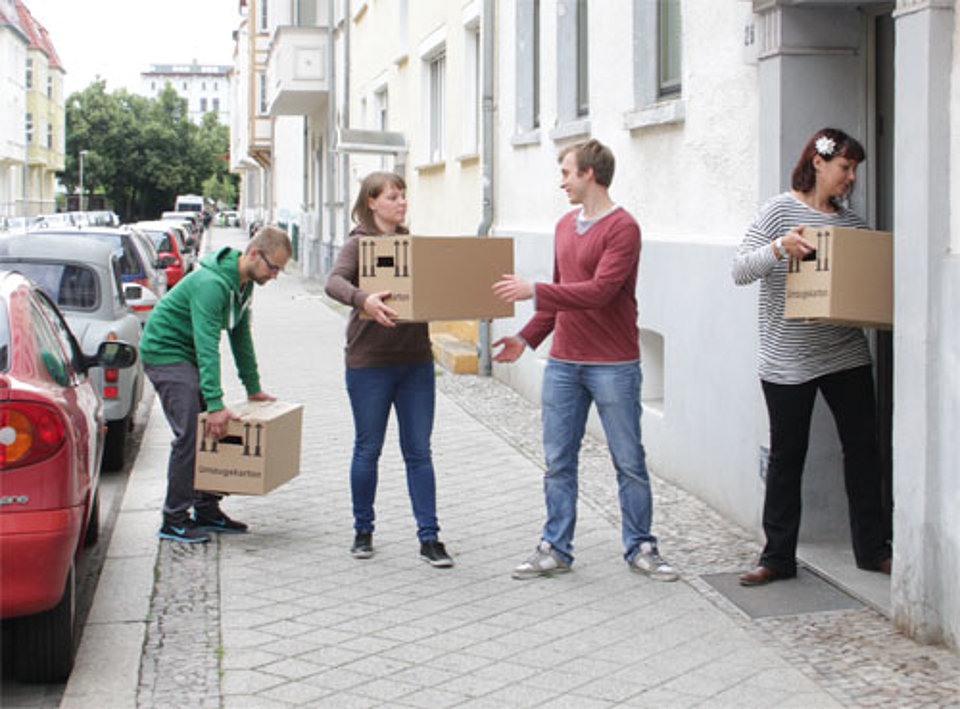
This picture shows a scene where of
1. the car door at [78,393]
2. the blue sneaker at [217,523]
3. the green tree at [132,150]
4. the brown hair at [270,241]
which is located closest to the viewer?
the car door at [78,393]

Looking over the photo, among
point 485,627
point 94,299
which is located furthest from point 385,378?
point 94,299

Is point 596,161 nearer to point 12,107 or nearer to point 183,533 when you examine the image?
point 183,533

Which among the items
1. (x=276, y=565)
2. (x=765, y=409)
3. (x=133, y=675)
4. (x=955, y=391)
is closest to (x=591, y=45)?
(x=765, y=409)

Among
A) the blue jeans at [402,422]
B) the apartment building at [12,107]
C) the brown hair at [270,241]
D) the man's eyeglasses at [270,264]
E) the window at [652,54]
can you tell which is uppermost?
the apartment building at [12,107]

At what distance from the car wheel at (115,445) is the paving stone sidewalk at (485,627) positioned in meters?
1.46

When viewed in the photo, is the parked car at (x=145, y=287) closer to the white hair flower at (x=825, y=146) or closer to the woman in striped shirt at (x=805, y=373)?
the woman in striped shirt at (x=805, y=373)

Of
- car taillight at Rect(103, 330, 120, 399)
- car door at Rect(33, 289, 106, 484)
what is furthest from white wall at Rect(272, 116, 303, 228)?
car door at Rect(33, 289, 106, 484)

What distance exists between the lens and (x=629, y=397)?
6148 mm

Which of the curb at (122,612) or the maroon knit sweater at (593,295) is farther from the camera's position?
the maroon knit sweater at (593,295)

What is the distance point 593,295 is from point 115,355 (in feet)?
7.47

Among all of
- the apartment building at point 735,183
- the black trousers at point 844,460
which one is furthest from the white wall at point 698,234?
the black trousers at point 844,460

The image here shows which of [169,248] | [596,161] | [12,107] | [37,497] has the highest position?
[12,107]

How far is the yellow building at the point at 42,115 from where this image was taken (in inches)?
3219

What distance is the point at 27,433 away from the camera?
4.61 m
